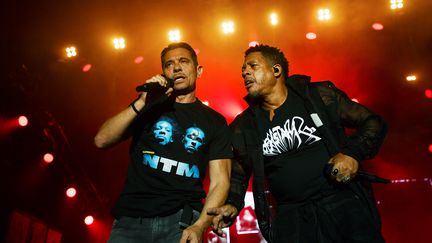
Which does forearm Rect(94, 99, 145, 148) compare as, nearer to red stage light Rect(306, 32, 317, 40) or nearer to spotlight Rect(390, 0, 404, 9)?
red stage light Rect(306, 32, 317, 40)

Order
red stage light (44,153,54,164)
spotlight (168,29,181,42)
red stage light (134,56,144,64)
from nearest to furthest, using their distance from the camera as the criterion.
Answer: red stage light (44,153,54,164), spotlight (168,29,181,42), red stage light (134,56,144,64)

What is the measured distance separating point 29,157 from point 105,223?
3.29 metres

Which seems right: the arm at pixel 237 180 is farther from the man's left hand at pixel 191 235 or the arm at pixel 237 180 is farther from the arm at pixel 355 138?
the arm at pixel 355 138

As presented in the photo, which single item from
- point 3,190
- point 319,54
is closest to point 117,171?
point 3,190

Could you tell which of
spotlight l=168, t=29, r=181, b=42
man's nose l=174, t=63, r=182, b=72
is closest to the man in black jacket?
man's nose l=174, t=63, r=182, b=72

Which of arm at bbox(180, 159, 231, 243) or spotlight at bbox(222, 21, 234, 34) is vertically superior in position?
spotlight at bbox(222, 21, 234, 34)

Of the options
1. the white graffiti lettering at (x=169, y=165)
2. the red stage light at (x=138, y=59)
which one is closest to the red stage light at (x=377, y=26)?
the red stage light at (x=138, y=59)

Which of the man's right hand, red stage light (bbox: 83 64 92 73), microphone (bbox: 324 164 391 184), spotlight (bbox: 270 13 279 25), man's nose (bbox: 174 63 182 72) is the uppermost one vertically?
spotlight (bbox: 270 13 279 25)

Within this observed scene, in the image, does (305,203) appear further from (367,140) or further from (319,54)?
(319,54)

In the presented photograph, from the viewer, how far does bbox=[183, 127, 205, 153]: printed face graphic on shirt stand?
9.21ft

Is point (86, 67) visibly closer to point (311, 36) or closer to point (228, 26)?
point (228, 26)

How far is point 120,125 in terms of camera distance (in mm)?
2719

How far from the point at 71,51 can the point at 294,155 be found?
313 inches

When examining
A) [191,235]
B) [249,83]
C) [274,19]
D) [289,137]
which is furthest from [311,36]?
[191,235]
